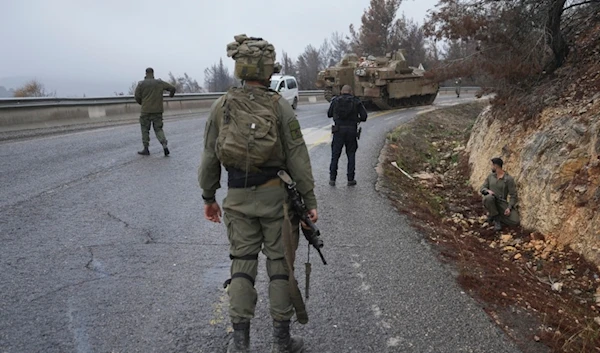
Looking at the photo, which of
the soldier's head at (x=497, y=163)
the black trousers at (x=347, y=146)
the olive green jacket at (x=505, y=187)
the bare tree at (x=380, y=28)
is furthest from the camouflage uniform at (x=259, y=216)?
the bare tree at (x=380, y=28)

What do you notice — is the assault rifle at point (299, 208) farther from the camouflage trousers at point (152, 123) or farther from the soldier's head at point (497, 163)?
the camouflage trousers at point (152, 123)

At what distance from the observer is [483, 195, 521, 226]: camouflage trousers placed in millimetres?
6875

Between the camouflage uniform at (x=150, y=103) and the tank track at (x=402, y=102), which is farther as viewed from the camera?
the tank track at (x=402, y=102)

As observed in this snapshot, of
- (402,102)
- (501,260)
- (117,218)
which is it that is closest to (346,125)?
(501,260)

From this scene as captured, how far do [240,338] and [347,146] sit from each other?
5.60 m

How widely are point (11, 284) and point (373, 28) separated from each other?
44.2 meters

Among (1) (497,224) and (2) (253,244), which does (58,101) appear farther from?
(2) (253,244)

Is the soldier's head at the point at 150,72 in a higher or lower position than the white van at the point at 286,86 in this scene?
higher

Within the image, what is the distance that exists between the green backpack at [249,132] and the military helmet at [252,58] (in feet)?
0.37

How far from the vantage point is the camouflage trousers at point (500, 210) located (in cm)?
688

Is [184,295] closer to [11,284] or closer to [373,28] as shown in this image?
[11,284]

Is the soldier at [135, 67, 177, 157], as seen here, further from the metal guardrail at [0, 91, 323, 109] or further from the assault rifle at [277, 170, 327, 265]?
the assault rifle at [277, 170, 327, 265]

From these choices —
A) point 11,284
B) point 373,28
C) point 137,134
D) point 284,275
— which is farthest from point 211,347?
point 373,28

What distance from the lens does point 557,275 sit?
528 centimetres
